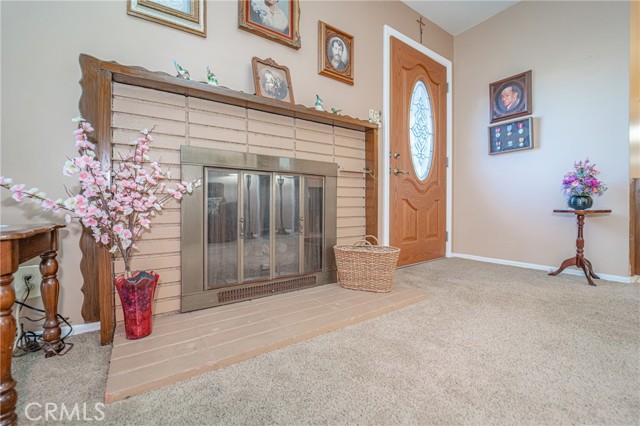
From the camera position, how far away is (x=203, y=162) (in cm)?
167

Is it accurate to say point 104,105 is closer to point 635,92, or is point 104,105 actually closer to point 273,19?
point 273,19

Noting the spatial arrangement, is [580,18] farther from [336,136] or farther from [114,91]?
[114,91]

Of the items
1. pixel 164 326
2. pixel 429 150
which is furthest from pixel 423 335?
pixel 429 150

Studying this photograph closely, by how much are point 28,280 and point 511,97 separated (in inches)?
166

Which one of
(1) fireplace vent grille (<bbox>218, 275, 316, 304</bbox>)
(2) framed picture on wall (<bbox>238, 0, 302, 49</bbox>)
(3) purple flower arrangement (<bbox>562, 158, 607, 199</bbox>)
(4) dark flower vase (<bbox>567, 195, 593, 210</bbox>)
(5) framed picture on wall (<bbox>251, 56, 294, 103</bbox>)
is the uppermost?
(2) framed picture on wall (<bbox>238, 0, 302, 49</bbox>)

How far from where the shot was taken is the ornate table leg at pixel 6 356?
81cm

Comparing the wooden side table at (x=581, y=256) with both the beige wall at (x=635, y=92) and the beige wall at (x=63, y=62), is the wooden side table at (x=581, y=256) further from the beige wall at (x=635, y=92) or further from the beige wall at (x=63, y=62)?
the beige wall at (x=63, y=62)

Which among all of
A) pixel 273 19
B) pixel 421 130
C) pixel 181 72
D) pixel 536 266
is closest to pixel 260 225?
pixel 181 72

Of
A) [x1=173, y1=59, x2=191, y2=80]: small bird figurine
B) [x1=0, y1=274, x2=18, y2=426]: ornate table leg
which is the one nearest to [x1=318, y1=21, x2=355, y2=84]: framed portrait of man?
[x1=173, y1=59, x2=191, y2=80]: small bird figurine

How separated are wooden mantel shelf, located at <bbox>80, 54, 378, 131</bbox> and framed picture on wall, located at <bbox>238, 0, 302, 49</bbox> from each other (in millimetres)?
→ 569

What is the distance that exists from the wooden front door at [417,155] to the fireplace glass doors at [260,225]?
1.06 meters

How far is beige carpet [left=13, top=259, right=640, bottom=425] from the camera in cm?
87

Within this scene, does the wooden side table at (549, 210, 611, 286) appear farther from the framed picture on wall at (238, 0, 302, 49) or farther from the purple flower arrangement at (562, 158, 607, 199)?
the framed picture on wall at (238, 0, 302, 49)

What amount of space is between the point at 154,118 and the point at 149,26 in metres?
0.56
